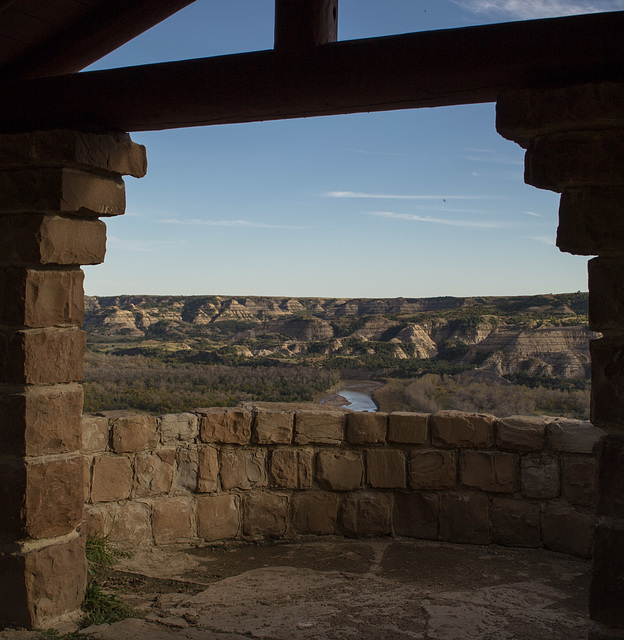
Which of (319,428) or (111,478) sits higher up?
(319,428)

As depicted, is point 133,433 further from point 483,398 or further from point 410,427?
point 483,398

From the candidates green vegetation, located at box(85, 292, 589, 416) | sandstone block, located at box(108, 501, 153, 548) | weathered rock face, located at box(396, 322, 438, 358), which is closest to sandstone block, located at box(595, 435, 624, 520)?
sandstone block, located at box(108, 501, 153, 548)

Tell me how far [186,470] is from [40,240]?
2569mm

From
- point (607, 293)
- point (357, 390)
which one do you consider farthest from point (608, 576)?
point (357, 390)

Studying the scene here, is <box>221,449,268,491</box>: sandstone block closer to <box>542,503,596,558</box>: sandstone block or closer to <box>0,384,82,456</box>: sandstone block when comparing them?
<box>0,384,82,456</box>: sandstone block

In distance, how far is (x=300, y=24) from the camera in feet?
10.9

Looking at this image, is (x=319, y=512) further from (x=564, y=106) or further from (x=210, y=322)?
(x=210, y=322)

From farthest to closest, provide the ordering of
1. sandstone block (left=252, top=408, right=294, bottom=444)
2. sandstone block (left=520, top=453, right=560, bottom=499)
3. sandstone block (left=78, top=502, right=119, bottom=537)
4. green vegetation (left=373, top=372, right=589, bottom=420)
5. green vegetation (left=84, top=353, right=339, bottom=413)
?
green vegetation (left=84, top=353, right=339, bottom=413)
green vegetation (left=373, top=372, right=589, bottom=420)
sandstone block (left=252, top=408, right=294, bottom=444)
sandstone block (left=520, top=453, right=560, bottom=499)
sandstone block (left=78, top=502, right=119, bottom=537)

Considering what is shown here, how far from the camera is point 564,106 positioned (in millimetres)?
2953

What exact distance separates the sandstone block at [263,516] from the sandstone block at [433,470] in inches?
45.7

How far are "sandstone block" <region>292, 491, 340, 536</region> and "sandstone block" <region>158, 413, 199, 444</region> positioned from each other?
109 cm

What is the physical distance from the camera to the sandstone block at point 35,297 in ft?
12.2

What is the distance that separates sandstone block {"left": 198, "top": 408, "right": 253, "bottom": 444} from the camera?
5.62 m

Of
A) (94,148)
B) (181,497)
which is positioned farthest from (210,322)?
(94,148)
